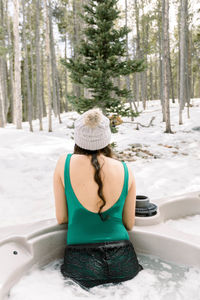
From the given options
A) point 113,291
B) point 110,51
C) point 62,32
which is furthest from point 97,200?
point 62,32

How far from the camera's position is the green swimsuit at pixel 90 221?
170 cm

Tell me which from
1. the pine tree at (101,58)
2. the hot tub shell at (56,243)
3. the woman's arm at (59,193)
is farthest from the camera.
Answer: the pine tree at (101,58)

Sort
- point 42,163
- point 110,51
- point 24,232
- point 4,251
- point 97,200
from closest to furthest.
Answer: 1. point 97,200
2. point 4,251
3. point 24,232
4. point 42,163
5. point 110,51

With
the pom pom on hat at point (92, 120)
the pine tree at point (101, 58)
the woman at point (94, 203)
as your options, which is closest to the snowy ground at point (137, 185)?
the woman at point (94, 203)

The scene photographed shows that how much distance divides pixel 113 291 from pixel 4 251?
2.94ft

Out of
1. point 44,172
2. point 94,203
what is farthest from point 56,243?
point 44,172

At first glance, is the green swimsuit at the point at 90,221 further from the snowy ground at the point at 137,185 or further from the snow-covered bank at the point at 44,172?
the snow-covered bank at the point at 44,172

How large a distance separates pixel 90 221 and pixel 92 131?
0.61 m

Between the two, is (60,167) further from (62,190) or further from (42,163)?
(42,163)

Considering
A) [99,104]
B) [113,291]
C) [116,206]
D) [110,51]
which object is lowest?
[113,291]

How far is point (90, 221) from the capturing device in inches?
67.3

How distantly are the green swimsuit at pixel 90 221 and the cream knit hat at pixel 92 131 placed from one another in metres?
0.18

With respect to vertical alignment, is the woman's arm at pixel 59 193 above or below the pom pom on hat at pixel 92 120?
below

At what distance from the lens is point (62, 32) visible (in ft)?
63.0
